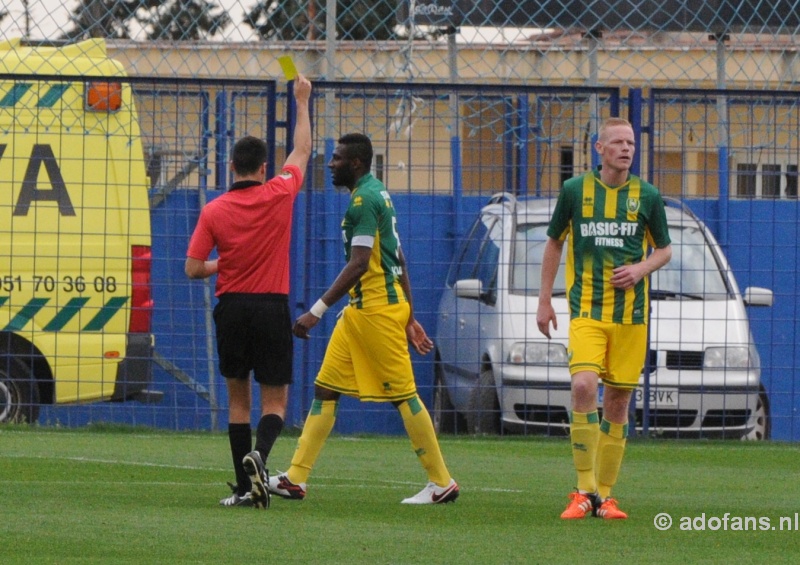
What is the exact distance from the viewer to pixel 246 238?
7.61 meters

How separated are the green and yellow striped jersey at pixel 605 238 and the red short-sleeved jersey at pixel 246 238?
51.6 inches

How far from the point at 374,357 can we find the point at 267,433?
23.9 inches

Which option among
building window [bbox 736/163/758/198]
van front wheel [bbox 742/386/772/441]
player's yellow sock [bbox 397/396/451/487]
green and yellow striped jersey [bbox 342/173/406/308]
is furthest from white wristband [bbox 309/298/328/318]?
building window [bbox 736/163/758/198]

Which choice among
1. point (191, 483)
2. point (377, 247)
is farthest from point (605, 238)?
point (191, 483)

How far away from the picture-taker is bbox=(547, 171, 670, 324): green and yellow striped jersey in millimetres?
7438

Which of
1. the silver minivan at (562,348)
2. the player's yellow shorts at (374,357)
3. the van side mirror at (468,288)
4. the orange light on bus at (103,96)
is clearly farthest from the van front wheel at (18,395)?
the player's yellow shorts at (374,357)

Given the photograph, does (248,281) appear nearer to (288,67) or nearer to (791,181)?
(288,67)

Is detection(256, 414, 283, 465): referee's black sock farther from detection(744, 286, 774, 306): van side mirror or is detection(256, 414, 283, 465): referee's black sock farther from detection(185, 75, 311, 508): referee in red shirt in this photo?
detection(744, 286, 774, 306): van side mirror

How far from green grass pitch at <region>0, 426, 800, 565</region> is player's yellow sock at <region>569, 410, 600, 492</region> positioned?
0.28 metres

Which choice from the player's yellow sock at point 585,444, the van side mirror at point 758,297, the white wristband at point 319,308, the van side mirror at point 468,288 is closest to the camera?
the player's yellow sock at point 585,444

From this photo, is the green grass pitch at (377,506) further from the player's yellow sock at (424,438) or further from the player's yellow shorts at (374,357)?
the player's yellow shorts at (374,357)

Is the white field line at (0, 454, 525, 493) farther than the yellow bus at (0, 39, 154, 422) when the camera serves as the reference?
No

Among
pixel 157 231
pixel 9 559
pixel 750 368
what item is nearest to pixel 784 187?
pixel 750 368

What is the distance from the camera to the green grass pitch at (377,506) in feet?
20.1
